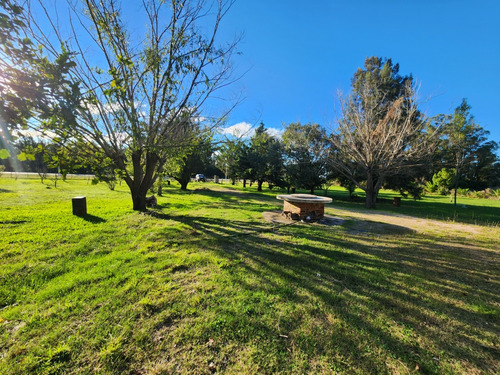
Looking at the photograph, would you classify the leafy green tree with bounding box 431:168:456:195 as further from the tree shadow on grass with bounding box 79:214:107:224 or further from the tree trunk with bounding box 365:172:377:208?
the tree shadow on grass with bounding box 79:214:107:224

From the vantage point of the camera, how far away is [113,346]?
181cm

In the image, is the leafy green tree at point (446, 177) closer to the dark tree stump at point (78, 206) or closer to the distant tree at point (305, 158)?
the distant tree at point (305, 158)

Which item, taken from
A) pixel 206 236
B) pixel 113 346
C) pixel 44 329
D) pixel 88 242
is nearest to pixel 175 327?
pixel 113 346

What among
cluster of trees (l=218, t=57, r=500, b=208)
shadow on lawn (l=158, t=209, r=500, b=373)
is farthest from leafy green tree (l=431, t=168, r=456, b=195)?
shadow on lawn (l=158, t=209, r=500, b=373)

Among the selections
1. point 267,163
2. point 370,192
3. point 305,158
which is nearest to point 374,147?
point 370,192

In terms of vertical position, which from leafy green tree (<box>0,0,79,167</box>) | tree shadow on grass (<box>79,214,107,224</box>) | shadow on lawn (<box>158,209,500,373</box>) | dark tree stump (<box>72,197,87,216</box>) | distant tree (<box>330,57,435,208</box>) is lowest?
shadow on lawn (<box>158,209,500,373</box>)

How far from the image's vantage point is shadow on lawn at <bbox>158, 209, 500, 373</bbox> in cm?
189

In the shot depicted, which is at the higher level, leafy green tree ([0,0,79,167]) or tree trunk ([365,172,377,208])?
leafy green tree ([0,0,79,167])

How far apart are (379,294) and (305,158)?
16542 millimetres

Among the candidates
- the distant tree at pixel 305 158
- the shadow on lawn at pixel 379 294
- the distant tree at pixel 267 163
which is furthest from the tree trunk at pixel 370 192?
the distant tree at pixel 267 163

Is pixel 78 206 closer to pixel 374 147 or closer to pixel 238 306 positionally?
pixel 238 306

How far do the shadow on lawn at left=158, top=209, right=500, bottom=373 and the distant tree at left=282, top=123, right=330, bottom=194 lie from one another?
13.1 m

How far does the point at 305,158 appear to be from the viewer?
60.5ft

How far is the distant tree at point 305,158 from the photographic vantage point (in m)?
17.9
